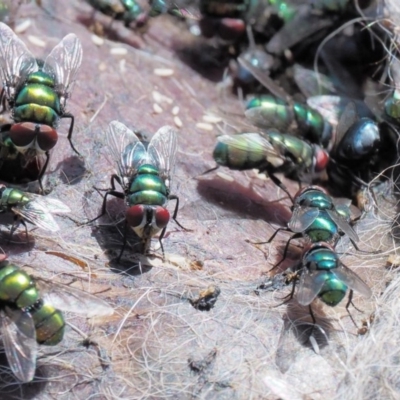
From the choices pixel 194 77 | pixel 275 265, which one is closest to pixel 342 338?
pixel 275 265

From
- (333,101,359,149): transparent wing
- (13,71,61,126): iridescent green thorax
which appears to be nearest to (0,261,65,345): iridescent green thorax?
(13,71,61,126): iridescent green thorax

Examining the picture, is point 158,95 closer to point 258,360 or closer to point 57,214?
point 57,214

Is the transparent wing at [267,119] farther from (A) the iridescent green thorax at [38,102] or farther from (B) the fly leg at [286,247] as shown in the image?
(A) the iridescent green thorax at [38,102]

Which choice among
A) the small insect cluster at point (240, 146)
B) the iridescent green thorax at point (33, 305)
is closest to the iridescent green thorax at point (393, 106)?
the small insect cluster at point (240, 146)

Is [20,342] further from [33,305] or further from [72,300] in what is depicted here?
[72,300]

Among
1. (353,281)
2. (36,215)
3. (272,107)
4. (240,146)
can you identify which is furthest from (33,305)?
(272,107)

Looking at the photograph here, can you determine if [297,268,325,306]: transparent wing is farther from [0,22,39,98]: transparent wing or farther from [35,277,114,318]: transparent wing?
[0,22,39,98]: transparent wing
